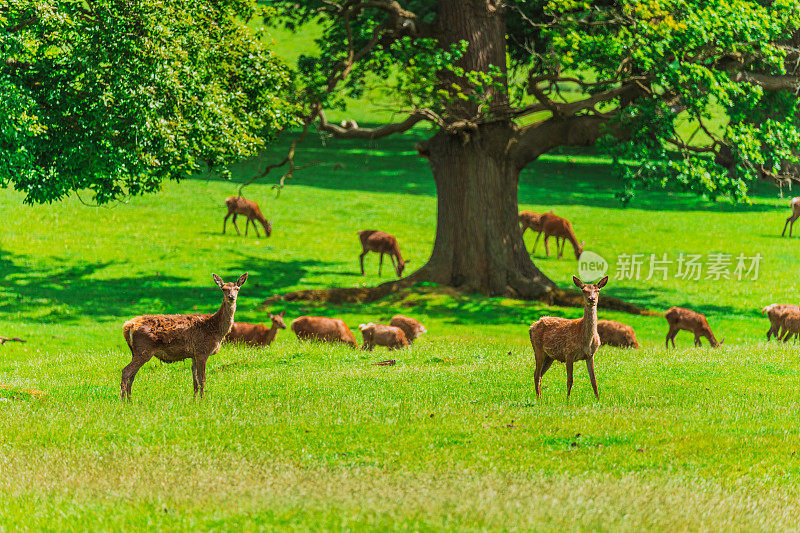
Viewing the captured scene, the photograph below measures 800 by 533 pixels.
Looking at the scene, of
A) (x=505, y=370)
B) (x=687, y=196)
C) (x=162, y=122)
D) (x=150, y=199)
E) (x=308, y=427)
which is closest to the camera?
(x=308, y=427)

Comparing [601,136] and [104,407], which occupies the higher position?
[601,136]

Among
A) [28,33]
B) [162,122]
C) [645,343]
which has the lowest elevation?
Answer: [645,343]

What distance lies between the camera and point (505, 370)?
55.4 feet

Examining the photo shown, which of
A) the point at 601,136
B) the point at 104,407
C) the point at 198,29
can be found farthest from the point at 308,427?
the point at 601,136

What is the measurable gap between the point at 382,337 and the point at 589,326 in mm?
8211

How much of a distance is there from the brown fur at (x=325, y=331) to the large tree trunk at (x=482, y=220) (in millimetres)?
8780

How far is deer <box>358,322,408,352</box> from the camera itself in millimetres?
20016

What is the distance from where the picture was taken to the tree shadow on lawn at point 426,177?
189 feet

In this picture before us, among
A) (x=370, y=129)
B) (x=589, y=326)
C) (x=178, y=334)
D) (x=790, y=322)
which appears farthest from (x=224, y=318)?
(x=370, y=129)

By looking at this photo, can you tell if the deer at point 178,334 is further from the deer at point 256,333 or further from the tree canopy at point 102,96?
the tree canopy at point 102,96

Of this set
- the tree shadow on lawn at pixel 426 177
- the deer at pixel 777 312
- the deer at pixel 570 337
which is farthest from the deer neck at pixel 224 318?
the tree shadow on lawn at pixel 426 177

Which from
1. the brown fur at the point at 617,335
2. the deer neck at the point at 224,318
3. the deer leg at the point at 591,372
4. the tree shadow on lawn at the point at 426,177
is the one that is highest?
the tree shadow on lawn at the point at 426,177

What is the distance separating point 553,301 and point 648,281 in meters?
10.4

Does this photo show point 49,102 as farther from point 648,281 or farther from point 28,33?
point 648,281
